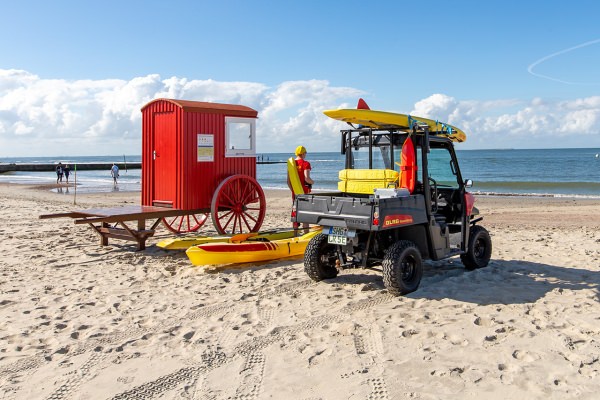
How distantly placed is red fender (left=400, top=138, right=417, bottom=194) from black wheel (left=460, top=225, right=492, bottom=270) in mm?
1656

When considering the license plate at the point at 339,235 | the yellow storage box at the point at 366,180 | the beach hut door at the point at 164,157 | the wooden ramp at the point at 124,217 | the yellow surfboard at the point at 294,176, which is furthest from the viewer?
the beach hut door at the point at 164,157

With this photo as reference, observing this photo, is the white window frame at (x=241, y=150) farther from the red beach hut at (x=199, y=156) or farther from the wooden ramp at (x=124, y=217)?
the wooden ramp at (x=124, y=217)

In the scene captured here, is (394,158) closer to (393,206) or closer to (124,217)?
(393,206)

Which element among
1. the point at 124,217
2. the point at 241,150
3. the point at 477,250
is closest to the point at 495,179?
the point at 241,150

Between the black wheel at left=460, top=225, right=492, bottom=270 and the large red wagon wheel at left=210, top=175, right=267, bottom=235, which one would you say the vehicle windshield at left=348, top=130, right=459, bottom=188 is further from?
the large red wagon wheel at left=210, top=175, right=267, bottom=235

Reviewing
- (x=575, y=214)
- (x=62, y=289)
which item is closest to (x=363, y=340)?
(x=62, y=289)

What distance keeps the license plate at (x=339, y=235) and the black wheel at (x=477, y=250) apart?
2.21 meters

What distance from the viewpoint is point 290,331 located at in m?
5.21

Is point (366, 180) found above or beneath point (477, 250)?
above

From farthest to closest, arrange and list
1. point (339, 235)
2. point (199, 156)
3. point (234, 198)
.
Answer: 1. point (234, 198)
2. point (199, 156)
3. point (339, 235)

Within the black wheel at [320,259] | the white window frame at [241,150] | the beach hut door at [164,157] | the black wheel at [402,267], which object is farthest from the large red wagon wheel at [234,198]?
the black wheel at [402,267]

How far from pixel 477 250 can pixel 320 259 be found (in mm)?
2540

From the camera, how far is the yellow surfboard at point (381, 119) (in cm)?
643

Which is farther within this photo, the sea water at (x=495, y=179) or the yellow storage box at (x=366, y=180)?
the sea water at (x=495, y=179)
